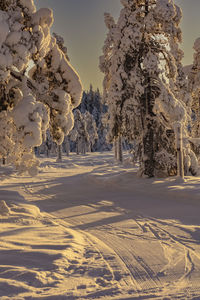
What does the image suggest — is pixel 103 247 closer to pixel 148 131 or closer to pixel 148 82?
pixel 148 131

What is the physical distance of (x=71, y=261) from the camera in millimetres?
5145

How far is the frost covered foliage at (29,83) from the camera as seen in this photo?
25.0 feet

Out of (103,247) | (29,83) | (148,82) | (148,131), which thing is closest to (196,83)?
(148,82)

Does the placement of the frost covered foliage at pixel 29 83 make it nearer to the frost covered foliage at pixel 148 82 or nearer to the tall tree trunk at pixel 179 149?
the tall tree trunk at pixel 179 149

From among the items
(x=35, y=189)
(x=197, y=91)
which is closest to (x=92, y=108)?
(x=197, y=91)

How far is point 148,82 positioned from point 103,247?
11.5m

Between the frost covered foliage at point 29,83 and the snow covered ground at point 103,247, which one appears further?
the frost covered foliage at point 29,83

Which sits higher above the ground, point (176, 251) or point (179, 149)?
point (179, 149)

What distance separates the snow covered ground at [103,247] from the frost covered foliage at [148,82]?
4.00m

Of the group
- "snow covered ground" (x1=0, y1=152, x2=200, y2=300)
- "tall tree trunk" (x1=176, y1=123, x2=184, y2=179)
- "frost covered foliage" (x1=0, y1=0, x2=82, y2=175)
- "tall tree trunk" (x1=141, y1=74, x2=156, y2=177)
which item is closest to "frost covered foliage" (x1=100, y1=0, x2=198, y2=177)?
"tall tree trunk" (x1=141, y1=74, x2=156, y2=177)

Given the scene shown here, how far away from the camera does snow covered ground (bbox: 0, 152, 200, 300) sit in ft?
13.4

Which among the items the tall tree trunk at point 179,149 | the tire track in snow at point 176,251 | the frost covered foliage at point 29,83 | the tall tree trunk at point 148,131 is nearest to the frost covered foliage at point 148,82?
the tall tree trunk at point 148,131

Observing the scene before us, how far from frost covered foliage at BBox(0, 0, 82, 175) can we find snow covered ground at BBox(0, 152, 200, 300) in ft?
7.28

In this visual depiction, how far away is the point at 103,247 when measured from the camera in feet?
19.8
